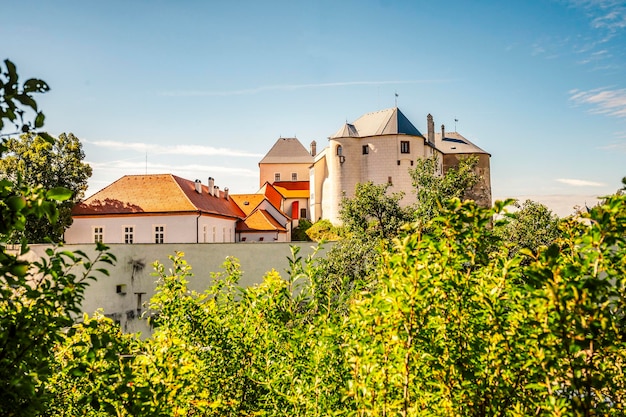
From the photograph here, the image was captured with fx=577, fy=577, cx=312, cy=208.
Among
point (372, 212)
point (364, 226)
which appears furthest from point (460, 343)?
point (372, 212)

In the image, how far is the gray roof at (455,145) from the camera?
66.2 meters

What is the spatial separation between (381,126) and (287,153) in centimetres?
2475

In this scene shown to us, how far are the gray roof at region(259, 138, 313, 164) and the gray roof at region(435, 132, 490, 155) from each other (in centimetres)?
1820

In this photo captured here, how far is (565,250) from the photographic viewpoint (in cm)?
351

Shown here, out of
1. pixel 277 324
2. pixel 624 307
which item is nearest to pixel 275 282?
pixel 277 324

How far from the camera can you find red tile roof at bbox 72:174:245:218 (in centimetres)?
3895

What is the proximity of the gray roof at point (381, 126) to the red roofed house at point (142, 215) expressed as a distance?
20086 millimetres

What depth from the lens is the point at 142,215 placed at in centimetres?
3884

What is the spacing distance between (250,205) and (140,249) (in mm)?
32063

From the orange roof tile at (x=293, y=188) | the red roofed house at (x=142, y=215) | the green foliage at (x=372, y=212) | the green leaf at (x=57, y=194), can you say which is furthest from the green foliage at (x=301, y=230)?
the green leaf at (x=57, y=194)

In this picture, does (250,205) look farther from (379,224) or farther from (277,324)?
(277,324)

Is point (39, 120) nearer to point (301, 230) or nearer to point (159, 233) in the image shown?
point (159, 233)

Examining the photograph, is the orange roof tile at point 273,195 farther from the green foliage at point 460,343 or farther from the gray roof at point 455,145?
the green foliage at point 460,343

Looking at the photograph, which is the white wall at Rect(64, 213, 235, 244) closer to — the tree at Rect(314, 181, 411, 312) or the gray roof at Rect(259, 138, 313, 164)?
the tree at Rect(314, 181, 411, 312)
